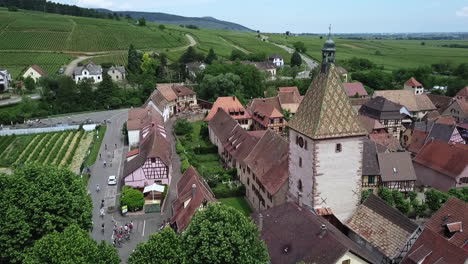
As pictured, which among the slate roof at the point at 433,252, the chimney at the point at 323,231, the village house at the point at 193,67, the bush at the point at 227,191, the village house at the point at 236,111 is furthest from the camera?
the village house at the point at 193,67

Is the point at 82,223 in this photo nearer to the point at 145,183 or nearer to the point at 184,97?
the point at 145,183

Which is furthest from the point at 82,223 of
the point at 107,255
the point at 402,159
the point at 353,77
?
the point at 353,77

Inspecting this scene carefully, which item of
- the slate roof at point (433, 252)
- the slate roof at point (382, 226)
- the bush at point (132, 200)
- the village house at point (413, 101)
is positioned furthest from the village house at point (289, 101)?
the slate roof at point (433, 252)

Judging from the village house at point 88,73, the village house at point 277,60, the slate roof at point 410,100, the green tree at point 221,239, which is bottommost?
the green tree at point 221,239

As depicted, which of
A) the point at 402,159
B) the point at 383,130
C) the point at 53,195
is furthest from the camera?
the point at 383,130

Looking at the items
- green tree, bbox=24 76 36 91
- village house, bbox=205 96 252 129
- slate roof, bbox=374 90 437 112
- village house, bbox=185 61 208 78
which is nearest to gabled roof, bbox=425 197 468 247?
village house, bbox=205 96 252 129

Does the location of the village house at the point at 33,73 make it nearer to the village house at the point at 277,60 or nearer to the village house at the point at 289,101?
the village house at the point at 289,101
